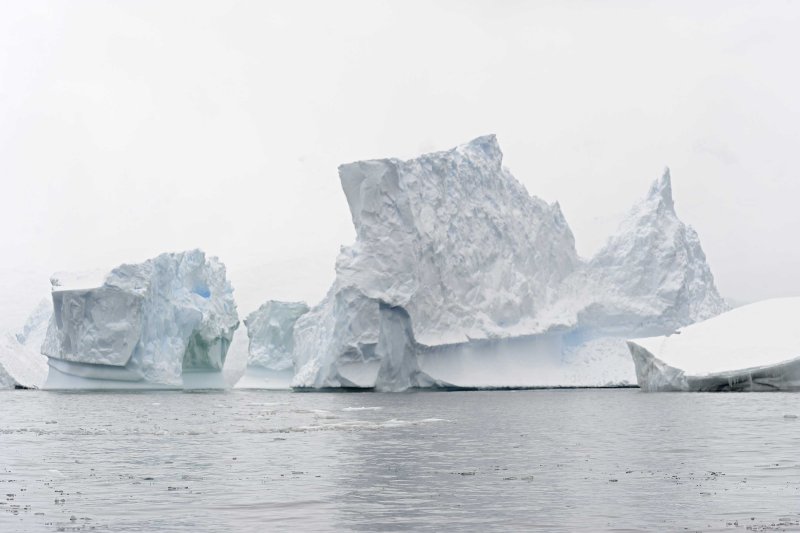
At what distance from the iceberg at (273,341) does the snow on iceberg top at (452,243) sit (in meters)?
13.8

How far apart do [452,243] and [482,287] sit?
2.80 metres

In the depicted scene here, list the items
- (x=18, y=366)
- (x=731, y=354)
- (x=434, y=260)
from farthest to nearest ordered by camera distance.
A: (x=18, y=366) < (x=434, y=260) < (x=731, y=354)

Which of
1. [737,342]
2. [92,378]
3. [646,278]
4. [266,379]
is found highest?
[646,278]

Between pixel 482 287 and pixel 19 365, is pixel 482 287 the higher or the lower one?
the higher one

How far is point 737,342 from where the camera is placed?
43812 mm

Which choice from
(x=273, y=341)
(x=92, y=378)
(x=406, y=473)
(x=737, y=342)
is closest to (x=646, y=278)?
(x=737, y=342)

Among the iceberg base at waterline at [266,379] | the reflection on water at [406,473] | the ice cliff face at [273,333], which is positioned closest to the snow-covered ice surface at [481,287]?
the ice cliff face at [273,333]

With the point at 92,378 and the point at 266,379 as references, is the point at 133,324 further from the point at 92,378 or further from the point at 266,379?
the point at 266,379

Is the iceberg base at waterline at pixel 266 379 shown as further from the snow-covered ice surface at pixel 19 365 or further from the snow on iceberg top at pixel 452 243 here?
the snow on iceberg top at pixel 452 243

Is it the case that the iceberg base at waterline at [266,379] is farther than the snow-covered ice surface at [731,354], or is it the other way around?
the iceberg base at waterline at [266,379]

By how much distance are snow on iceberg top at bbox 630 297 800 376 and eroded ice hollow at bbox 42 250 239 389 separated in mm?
23611

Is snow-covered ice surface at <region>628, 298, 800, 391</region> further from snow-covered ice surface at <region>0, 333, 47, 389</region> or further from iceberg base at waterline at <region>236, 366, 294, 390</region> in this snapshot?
snow-covered ice surface at <region>0, 333, 47, 389</region>

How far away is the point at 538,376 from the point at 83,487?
43.1m

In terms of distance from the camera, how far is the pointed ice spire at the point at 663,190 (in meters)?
58.6
